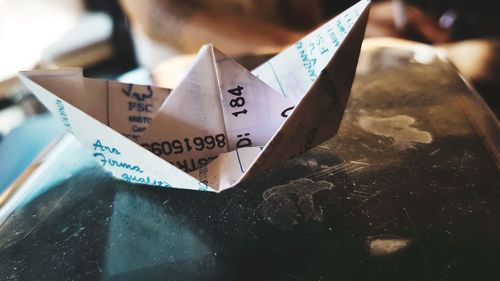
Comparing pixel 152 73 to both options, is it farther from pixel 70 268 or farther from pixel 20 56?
pixel 20 56

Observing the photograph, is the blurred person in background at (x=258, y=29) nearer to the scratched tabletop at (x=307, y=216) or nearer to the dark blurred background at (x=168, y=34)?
the dark blurred background at (x=168, y=34)

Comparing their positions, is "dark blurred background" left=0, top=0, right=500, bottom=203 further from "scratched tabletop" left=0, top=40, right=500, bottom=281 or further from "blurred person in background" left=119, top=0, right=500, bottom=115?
"scratched tabletop" left=0, top=40, right=500, bottom=281

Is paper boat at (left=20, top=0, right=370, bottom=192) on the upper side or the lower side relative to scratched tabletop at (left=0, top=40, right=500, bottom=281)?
upper

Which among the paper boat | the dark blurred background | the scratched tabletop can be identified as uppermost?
the paper boat

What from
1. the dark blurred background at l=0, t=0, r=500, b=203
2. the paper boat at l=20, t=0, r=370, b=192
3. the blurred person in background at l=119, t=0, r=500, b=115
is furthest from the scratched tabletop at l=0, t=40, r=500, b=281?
the blurred person in background at l=119, t=0, r=500, b=115

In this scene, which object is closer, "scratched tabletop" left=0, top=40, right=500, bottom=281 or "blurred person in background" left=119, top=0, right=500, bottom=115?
"scratched tabletop" left=0, top=40, right=500, bottom=281

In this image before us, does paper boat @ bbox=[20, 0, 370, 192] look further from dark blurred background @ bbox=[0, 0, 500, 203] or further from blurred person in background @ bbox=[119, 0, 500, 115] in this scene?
blurred person in background @ bbox=[119, 0, 500, 115]

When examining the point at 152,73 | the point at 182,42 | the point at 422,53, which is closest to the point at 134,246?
the point at 152,73

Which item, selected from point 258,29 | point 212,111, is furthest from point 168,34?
point 212,111
